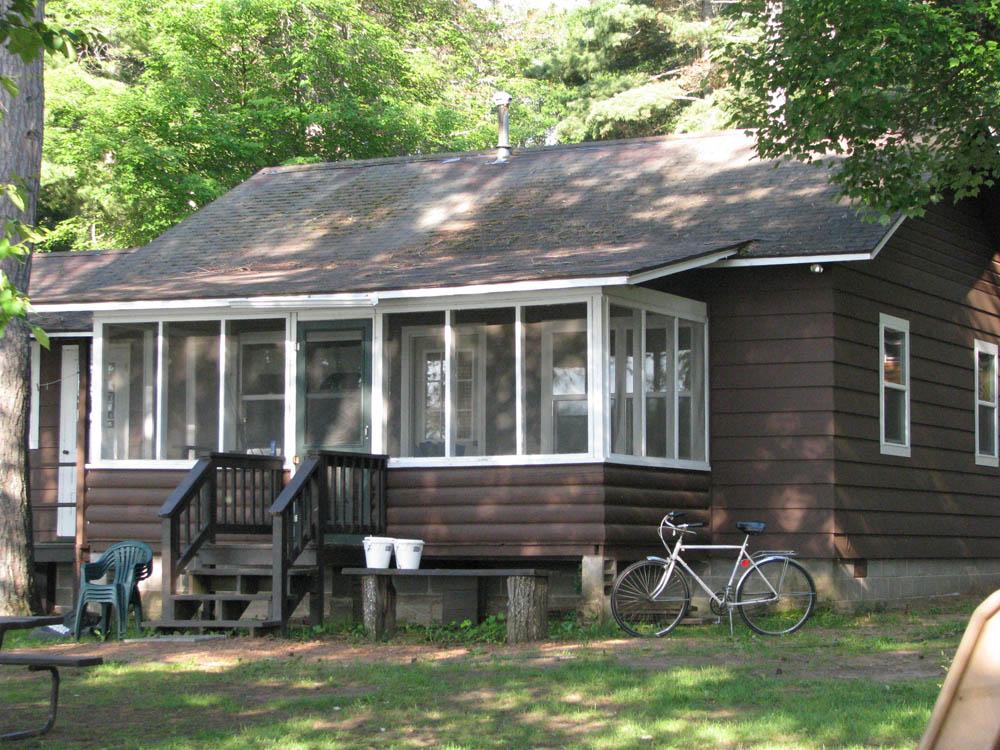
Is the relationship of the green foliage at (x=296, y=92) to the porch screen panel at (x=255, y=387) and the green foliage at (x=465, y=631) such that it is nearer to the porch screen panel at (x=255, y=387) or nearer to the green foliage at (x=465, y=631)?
the porch screen panel at (x=255, y=387)

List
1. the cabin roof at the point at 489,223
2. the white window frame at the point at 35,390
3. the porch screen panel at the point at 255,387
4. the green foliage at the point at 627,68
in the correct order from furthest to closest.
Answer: the green foliage at the point at 627,68 → the white window frame at the point at 35,390 → the porch screen panel at the point at 255,387 → the cabin roof at the point at 489,223

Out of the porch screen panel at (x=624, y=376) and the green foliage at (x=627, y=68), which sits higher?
the green foliage at (x=627, y=68)

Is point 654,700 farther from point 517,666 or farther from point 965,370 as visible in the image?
point 965,370

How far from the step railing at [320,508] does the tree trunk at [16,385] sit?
268cm

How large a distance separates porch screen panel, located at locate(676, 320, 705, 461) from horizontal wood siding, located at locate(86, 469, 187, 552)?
4905 mm

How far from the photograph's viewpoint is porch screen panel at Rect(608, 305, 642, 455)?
13500 millimetres

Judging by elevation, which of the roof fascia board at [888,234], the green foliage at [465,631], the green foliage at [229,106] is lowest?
the green foliage at [465,631]

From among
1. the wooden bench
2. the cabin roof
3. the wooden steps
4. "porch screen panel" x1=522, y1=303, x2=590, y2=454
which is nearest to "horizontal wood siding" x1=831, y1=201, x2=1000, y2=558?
the cabin roof

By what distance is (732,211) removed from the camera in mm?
15141

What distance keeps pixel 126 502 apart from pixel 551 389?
14.8 ft

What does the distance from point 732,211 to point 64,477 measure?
8.31 metres

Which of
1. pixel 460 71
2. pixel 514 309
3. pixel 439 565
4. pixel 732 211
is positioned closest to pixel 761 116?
pixel 732 211

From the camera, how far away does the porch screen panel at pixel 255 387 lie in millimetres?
14602

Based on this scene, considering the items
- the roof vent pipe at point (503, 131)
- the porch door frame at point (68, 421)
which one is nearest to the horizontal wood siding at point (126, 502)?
the porch door frame at point (68, 421)
